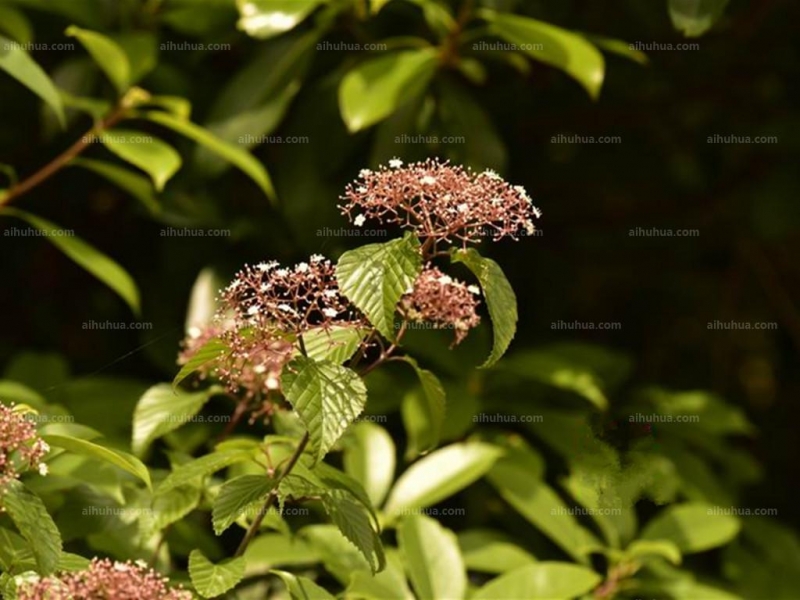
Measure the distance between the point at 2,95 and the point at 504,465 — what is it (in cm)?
132

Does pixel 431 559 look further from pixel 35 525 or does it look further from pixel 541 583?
pixel 35 525

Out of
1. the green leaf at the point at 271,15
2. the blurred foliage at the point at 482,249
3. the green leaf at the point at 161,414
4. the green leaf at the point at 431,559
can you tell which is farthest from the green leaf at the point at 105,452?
the green leaf at the point at 271,15

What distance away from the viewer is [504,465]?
2.25 m

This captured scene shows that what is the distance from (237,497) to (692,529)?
1256 mm

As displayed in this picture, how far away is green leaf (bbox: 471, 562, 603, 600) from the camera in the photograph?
1.71 meters

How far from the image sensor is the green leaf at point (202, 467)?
1.28m

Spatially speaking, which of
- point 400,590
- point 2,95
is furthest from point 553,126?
point 400,590

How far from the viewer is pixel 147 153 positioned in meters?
2.07

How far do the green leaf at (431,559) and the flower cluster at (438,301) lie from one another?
575mm

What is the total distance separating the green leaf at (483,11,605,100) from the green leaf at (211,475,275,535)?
1.14m

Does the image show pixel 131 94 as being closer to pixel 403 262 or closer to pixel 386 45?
pixel 386 45

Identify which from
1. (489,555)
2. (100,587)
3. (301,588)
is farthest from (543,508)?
(100,587)

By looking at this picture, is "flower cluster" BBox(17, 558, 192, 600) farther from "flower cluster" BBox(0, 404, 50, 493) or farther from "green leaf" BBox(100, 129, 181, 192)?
"green leaf" BBox(100, 129, 181, 192)

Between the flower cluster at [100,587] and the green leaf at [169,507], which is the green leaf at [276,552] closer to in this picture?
the green leaf at [169,507]
